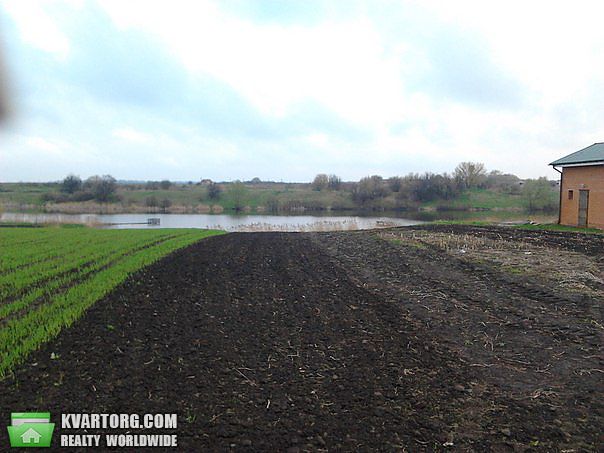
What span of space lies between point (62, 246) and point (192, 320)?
1108 cm

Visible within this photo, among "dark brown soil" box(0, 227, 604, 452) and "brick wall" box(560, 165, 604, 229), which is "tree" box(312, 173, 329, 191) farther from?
"dark brown soil" box(0, 227, 604, 452)

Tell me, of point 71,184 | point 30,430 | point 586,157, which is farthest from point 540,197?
point 71,184

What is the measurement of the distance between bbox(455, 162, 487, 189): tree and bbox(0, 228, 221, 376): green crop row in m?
65.5

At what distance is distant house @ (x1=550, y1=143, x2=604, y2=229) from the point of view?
751 inches

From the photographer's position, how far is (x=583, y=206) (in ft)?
66.0

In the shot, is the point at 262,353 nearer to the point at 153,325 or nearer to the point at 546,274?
the point at 153,325

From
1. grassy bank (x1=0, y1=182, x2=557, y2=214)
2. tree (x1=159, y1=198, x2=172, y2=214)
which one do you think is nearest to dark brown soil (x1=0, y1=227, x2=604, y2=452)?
grassy bank (x1=0, y1=182, x2=557, y2=214)

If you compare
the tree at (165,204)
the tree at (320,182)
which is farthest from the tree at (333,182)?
the tree at (165,204)

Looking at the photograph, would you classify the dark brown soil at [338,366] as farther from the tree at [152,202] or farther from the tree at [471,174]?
the tree at [471,174]

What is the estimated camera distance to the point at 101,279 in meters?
8.89

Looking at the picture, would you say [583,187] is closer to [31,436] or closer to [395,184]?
[31,436]

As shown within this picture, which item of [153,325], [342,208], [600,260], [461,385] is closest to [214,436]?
[461,385]

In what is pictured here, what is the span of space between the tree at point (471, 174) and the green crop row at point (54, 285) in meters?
65.5

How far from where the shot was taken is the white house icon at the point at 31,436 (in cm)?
302
